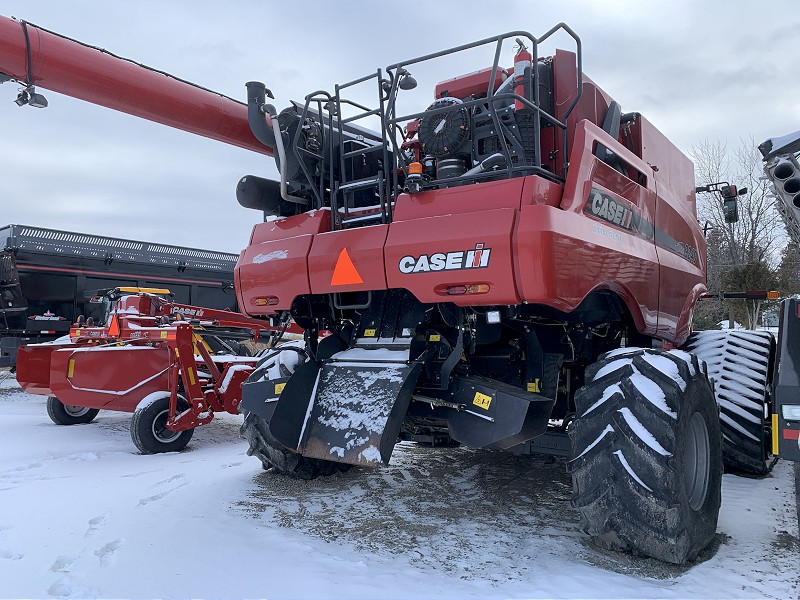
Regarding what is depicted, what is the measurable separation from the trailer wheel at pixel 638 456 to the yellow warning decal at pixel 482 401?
0.50 m

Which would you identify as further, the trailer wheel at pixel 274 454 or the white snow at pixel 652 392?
the trailer wheel at pixel 274 454

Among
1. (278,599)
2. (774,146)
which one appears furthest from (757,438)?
(278,599)

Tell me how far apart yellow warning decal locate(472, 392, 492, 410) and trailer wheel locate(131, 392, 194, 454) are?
3.94 meters

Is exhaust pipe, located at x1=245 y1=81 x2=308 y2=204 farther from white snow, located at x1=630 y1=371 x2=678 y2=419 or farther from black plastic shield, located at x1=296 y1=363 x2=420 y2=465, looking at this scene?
white snow, located at x1=630 y1=371 x2=678 y2=419

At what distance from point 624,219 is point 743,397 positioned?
2.15 meters

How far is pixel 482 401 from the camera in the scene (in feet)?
12.2

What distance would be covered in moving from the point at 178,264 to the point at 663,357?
11.8 m

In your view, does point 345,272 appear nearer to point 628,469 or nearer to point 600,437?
point 600,437

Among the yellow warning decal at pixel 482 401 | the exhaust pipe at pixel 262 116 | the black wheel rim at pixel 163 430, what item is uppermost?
the exhaust pipe at pixel 262 116

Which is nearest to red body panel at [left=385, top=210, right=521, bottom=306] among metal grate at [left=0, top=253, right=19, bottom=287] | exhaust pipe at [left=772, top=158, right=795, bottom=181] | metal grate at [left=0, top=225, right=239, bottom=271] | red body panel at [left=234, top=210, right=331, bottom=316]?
red body panel at [left=234, top=210, right=331, bottom=316]

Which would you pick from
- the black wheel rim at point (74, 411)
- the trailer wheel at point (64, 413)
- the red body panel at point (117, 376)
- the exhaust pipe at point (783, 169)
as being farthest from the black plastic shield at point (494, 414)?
the black wheel rim at point (74, 411)

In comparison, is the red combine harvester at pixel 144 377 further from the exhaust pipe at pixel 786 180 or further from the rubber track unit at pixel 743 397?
the exhaust pipe at pixel 786 180

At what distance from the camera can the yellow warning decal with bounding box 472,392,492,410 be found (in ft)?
12.0

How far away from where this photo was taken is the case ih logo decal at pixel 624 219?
3.74 metres
